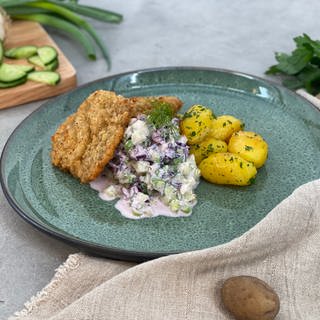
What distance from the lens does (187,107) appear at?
386cm

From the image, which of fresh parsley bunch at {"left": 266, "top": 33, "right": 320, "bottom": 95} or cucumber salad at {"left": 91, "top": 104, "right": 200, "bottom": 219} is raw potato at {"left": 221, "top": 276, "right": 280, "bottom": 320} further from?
fresh parsley bunch at {"left": 266, "top": 33, "right": 320, "bottom": 95}

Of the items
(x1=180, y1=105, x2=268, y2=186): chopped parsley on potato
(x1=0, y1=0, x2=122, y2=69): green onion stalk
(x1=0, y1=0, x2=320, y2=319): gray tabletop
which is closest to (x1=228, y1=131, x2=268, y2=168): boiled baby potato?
(x1=180, y1=105, x2=268, y2=186): chopped parsley on potato

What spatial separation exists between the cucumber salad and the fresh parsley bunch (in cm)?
124

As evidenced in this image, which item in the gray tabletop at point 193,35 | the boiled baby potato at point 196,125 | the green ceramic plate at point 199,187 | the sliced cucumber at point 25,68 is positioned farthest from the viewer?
the gray tabletop at point 193,35

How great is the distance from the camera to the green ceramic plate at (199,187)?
2908 mm

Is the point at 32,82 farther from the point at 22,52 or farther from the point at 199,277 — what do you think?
the point at 199,277

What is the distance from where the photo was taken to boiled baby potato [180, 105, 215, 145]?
10.8 ft

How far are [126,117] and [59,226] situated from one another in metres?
0.60

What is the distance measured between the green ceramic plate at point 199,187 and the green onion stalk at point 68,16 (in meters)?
0.87

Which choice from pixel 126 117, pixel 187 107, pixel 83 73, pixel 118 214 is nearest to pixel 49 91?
pixel 83 73

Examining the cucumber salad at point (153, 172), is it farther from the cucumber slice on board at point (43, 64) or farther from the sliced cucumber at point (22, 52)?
the sliced cucumber at point (22, 52)

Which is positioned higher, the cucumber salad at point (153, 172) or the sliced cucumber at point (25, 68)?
the cucumber salad at point (153, 172)

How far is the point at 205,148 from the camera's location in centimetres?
330

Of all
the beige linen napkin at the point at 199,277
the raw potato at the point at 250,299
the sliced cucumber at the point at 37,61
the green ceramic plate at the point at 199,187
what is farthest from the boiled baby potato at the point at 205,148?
the sliced cucumber at the point at 37,61
